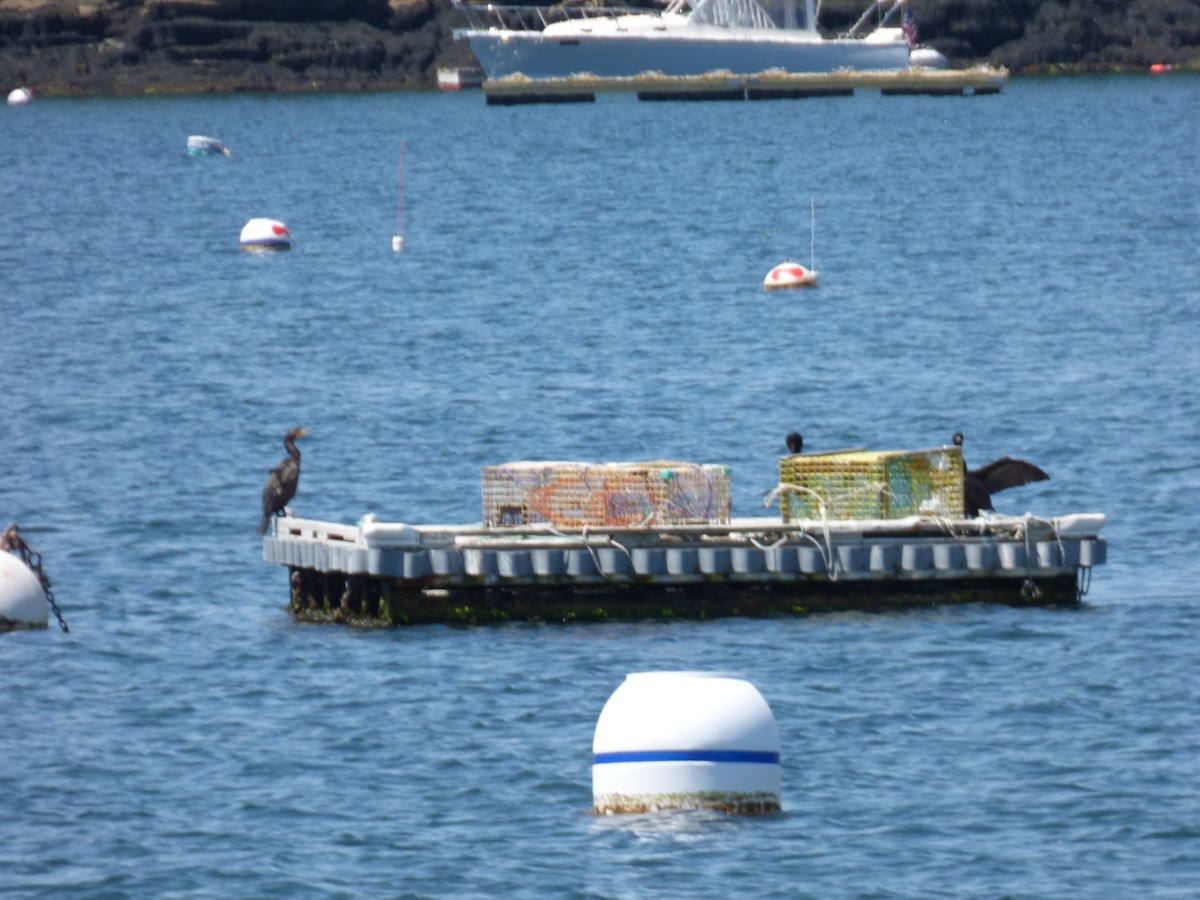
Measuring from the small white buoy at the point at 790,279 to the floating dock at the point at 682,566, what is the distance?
3189 centimetres

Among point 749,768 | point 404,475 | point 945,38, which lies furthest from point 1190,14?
point 749,768

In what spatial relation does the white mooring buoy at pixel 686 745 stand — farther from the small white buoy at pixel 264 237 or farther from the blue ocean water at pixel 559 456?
the small white buoy at pixel 264 237

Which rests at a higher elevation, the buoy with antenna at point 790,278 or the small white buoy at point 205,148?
the small white buoy at point 205,148

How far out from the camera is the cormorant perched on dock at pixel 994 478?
93.0ft

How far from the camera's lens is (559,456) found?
38.2m

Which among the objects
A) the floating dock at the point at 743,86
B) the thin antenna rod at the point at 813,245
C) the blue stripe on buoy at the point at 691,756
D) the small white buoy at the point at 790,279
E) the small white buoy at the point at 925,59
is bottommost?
the blue stripe on buoy at the point at 691,756

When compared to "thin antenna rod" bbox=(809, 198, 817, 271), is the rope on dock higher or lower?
lower

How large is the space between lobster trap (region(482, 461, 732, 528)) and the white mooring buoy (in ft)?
24.7

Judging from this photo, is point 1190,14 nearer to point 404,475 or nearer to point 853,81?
point 853,81

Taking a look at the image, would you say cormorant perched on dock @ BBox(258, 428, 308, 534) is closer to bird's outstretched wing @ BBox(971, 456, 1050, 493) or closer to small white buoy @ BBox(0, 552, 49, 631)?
small white buoy @ BBox(0, 552, 49, 631)

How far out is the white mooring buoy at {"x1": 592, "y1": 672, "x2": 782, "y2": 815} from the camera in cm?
1912

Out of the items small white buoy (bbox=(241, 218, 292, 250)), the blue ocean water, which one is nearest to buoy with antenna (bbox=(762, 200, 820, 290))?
the blue ocean water

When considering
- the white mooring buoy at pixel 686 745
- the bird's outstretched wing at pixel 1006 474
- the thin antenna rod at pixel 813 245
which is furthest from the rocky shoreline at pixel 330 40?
the white mooring buoy at pixel 686 745

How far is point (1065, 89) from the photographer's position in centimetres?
15488
